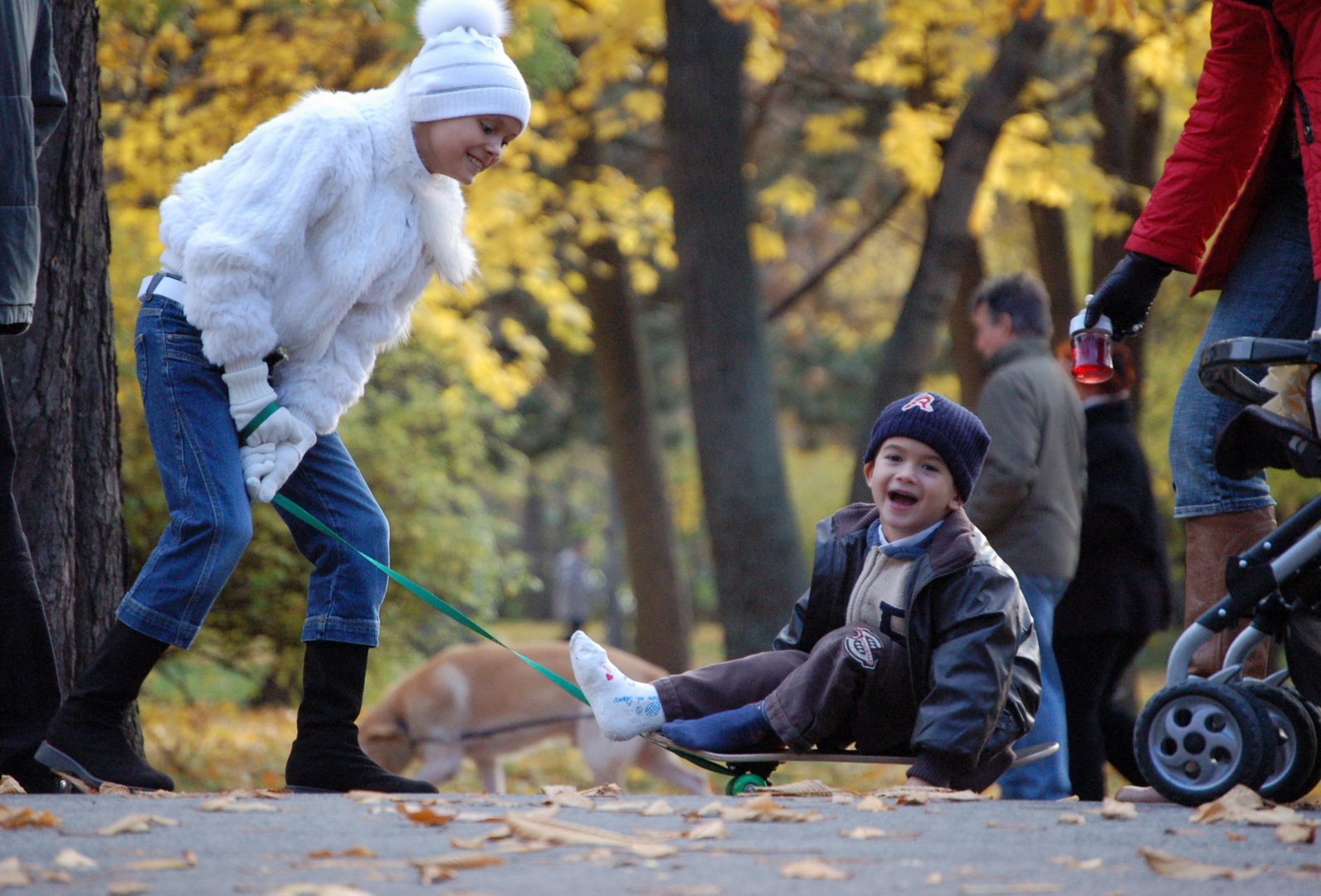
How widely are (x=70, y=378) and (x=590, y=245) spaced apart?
304 inches

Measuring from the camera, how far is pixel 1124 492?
217 inches

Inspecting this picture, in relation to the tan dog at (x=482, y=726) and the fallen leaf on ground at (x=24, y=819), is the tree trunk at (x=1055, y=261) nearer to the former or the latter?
the tan dog at (x=482, y=726)

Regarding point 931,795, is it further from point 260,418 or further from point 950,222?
point 950,222

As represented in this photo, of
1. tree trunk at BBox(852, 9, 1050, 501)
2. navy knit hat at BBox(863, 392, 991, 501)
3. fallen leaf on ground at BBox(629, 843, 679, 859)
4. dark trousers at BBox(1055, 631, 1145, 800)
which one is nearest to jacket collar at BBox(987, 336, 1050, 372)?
dark trousers at BBox(1055, 631, 1145, 800)

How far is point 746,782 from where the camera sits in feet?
12.0

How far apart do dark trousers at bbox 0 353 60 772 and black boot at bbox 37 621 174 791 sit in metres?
0.06

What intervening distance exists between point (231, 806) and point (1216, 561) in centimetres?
235

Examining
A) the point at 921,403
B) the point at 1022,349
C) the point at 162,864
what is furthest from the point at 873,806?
the point at 1022,349

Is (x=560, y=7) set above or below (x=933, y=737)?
above

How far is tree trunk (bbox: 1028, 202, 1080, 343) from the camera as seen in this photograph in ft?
37.0

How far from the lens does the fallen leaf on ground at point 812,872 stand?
2.33 metres

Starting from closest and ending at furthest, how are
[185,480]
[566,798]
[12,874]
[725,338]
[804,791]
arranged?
[12,874]
[566,798]
[185,480]
[804,791]
[725,338]

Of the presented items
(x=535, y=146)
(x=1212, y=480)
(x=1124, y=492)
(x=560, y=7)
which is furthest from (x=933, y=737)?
(x=535, y=146)

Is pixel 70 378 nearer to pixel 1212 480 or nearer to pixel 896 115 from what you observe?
pixel 1212 480
